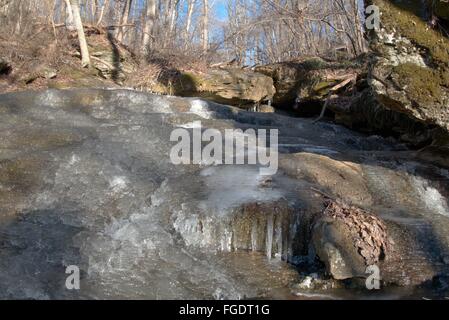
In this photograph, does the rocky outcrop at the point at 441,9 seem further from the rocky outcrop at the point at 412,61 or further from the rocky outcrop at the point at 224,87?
the rocky outcrop at the point at 224,87

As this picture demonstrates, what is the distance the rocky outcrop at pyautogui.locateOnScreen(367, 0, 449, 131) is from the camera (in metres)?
5.47

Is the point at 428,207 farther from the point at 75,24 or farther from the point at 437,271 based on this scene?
the point at 75,24

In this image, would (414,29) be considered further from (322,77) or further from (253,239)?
(322,77)

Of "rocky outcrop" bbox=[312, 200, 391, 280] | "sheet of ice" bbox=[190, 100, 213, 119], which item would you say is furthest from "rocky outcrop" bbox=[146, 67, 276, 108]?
"rocky outcrop" bbox=[312, 200, 391, 280]

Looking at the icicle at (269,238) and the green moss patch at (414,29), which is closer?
the icicle at (269,238)

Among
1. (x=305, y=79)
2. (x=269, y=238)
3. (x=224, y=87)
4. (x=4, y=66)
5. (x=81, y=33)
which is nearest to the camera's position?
(x=269, y=238)

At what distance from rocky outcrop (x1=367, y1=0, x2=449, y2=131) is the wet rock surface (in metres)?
1.29

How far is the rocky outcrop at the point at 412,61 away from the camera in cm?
547

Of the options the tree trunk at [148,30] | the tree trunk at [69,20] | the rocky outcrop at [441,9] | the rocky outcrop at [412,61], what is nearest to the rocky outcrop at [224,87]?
the tree trunk at [148,30]

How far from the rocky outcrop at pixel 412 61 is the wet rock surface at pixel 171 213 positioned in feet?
4.24

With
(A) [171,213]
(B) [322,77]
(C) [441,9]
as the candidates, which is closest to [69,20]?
(B) [322,77]

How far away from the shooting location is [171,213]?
5285 millimetres

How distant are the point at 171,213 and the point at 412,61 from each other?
129 inches
